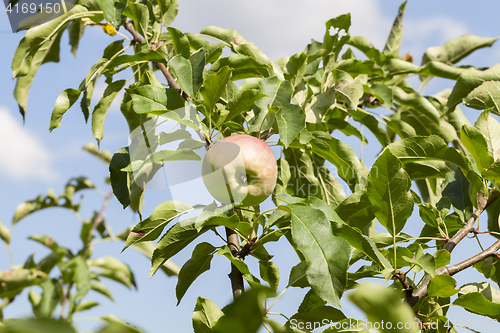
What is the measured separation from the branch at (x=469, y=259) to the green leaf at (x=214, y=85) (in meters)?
0.71

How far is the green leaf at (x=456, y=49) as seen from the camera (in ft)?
6.85

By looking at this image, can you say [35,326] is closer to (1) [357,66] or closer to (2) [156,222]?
(2) [156,222]

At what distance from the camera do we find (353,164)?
1.26 metres

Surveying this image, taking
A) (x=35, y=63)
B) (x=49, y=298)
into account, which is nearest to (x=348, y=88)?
(x=35, y=63)

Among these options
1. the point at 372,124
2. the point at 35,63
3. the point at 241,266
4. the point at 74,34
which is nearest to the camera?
the point at 241,266

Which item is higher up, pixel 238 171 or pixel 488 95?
pixel 488 95

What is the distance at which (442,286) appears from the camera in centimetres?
89

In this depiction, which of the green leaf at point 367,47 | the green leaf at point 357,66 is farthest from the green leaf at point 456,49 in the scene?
the green leaf at point 357,66

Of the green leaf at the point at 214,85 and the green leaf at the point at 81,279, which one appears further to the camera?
the green leaf at the point at 81,279

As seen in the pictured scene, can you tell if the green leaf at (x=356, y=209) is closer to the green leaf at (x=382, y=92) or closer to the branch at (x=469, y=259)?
the branch at (x=469, y=259)

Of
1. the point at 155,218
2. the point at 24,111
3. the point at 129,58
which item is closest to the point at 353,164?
the point at 155,218

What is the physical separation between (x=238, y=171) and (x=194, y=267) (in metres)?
0.29

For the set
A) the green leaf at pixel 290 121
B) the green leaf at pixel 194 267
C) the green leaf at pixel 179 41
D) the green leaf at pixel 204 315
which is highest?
the green leaf at pixel 179 41

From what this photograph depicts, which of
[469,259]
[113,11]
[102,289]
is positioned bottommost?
[102,289]
